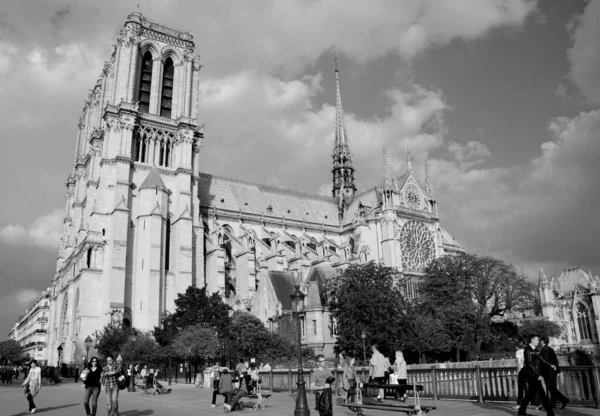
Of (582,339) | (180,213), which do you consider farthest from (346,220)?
(582,339)

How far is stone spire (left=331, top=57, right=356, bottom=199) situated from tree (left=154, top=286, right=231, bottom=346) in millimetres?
43012

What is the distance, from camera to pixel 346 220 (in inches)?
3027

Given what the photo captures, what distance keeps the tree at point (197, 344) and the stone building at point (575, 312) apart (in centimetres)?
4785

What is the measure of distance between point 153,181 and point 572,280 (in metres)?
68.8

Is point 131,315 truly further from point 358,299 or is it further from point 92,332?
point 358,299

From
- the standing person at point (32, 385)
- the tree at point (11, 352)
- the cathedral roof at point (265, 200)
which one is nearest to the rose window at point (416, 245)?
the cathedral roof at point (265, 200)

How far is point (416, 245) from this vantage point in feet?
223

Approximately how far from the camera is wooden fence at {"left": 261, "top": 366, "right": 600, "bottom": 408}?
13.0 m

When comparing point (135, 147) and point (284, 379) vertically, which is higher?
point (135, 147)

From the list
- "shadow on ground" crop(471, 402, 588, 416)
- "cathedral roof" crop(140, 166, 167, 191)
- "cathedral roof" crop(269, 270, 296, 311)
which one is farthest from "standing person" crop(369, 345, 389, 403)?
"cathedral roof" crop(140, 166, 167, 191)

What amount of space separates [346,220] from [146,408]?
61121 millimetres

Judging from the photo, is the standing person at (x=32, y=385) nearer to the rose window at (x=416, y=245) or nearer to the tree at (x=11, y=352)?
the rose window at (x=416, y=245)

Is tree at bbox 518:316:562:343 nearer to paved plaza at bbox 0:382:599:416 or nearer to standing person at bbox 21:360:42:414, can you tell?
paved plaza at bbox 0:382:599:416

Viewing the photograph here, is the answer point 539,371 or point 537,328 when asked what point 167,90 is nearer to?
point 537,328
